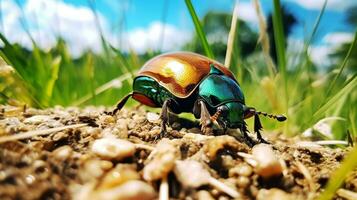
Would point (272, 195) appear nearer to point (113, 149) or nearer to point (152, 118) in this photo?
point (113, 149)

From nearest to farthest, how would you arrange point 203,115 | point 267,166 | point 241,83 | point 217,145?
1. point 267,166
2. point 217,145
3. point 203,115
4. point 241,83

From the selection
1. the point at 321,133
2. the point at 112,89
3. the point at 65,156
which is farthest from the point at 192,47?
the point at 65,156

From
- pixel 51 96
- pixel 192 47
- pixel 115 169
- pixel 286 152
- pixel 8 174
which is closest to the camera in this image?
pixel 8 174

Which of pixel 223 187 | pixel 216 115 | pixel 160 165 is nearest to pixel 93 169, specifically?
pixel 160 165

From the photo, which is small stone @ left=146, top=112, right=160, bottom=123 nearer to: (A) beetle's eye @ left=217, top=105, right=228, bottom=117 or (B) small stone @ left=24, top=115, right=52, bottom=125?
(A) beetle's eye @ left=217, top=105, right=228, bottom=117

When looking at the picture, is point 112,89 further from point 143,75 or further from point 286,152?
point 286,152

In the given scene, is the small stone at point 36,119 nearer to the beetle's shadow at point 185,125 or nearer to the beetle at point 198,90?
the beetle at point 198,90

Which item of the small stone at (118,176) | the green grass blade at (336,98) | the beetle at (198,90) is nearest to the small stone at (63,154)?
the small stone at (118,176)
